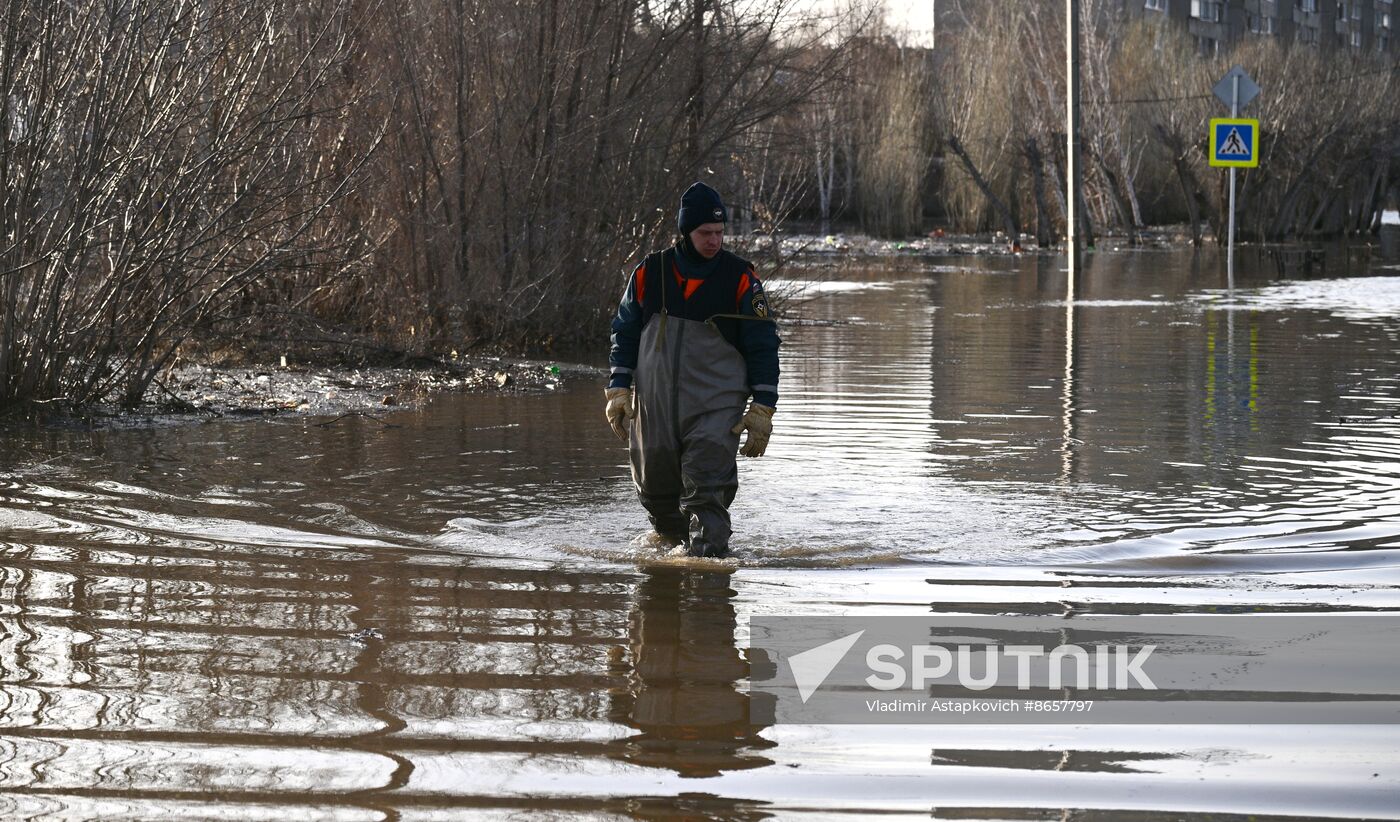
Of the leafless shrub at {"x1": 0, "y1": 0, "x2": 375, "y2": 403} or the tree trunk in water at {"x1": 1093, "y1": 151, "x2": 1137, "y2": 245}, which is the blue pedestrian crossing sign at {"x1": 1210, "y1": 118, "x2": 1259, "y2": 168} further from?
the tree trunk in water at {"x1": 1093, "y1": 151, "x2": 1137, "y2": 245}

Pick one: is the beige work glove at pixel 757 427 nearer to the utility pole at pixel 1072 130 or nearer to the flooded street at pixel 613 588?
the flooded street at pixel 613 588

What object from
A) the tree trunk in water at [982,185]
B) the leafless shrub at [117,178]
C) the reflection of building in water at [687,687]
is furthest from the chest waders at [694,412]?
the tree trunk in water at [982,185]

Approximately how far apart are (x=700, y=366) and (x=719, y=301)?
0.94 ft

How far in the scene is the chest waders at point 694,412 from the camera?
7.37 meters

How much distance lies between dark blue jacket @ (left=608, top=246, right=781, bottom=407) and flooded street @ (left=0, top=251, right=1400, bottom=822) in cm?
81

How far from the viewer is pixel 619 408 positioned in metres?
7.50

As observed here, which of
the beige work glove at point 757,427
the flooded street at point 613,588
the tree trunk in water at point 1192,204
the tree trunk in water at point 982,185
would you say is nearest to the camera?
the flooded street at point 613,588

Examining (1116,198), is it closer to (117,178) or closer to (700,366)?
(117,178)

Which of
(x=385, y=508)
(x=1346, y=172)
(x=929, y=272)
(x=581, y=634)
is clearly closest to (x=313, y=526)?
(x=385, y=508)

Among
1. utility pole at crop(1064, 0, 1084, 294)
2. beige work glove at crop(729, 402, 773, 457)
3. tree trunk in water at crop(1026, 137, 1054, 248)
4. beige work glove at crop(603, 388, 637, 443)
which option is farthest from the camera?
tree trunk in water at crop(1026, 137, 1054, 248)

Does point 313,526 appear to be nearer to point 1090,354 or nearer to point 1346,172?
point 1090,354

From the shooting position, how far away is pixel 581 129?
52.9 ft

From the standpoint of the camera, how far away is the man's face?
7.27m

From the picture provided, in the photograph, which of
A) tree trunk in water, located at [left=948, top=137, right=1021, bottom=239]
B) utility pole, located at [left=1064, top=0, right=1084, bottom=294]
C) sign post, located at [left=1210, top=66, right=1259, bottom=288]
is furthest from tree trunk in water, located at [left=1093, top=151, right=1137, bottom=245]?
sign post, located at [left=1210, top=66, right=1259, bottom=288]
